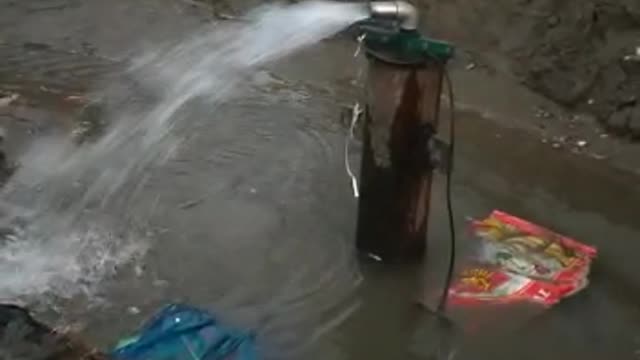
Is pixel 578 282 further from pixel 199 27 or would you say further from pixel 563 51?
pixel 199 27

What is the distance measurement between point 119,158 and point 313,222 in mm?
1307

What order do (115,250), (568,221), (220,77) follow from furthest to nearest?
(220,77) → (568,221) → (115,250)

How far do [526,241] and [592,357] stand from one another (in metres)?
0.72

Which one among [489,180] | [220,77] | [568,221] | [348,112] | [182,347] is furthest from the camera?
[220,77]

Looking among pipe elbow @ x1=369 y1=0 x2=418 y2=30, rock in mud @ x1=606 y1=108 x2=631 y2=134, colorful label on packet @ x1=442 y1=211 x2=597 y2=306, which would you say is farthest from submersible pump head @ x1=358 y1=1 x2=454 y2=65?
rock in mud @ x1=606 y1=108 x2=631 y2=134

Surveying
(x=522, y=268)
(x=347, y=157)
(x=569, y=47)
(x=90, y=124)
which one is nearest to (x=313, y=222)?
(x=347, y=157)

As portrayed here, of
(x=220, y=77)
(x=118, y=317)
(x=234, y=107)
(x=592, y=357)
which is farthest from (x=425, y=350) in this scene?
(x=220, y=77)

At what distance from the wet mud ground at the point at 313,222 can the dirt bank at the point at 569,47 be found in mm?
323

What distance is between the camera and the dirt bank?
5.55 m

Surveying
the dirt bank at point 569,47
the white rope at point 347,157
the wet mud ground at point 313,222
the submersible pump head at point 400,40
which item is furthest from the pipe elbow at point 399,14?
the dirt bank at point 569,47

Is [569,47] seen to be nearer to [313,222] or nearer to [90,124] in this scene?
[313,222]

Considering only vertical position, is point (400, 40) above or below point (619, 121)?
above

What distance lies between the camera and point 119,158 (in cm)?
541

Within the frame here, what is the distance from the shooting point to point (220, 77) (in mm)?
6523
